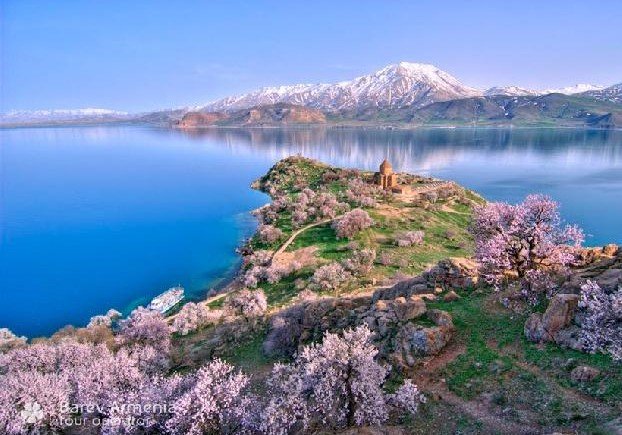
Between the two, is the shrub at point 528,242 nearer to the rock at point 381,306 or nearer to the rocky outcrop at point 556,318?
the rocky outcrop at point 556,318

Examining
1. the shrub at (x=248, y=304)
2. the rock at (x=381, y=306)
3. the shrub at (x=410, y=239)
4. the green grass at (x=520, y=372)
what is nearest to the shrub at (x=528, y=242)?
the green grass at (x=520, y=372)

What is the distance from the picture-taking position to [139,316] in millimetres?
45562

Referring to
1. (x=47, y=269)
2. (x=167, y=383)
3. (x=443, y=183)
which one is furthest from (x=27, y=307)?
(x=443, y=183)

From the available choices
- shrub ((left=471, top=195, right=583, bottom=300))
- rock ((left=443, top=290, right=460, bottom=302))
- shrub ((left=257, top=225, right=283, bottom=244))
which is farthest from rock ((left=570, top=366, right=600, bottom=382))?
shrub ((left=257, top=225, right=283, bottom=244))

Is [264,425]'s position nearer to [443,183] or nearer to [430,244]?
[430,244]

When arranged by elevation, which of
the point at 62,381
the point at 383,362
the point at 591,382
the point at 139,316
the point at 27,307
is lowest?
the point at 27,307

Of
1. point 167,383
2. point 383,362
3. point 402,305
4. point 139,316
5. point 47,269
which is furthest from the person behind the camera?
point 47,269

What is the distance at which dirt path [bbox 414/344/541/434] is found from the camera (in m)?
19.7

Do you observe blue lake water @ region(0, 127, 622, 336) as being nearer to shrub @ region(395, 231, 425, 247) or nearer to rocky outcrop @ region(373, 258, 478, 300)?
shrub @ region(395, 231, 425, 247)

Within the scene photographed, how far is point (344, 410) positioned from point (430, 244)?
164 ft

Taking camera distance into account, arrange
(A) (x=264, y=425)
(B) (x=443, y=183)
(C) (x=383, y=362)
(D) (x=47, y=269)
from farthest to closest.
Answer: (B) (x=443, y=183), (D) (x=47, y=269), (C) (x=383, y=362), (A) (x=264, y=425)

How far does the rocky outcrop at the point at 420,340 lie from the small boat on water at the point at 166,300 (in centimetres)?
3810

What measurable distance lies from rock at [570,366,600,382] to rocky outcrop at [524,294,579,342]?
9.68ft

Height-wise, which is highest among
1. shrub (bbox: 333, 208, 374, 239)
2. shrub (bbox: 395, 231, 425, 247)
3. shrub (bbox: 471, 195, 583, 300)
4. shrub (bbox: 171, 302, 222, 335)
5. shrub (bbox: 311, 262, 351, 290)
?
shrub (bbox: 471, 195, 583, 300)
